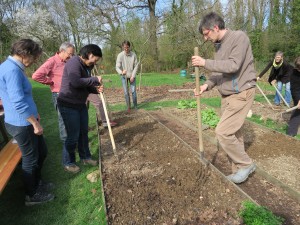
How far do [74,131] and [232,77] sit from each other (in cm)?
247

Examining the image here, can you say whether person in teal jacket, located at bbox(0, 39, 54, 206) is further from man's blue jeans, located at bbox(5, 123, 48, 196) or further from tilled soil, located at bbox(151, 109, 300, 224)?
tilled soil, located at bbox(151, 109, 300, 224)

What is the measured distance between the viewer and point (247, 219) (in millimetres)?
2822

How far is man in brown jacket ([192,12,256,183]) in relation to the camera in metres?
3.22

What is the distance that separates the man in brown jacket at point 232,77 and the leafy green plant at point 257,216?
77cm

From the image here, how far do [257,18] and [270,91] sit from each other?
42.4 ft

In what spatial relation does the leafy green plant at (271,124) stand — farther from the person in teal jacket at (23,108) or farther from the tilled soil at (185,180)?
the person in teal jacket at (23,108)

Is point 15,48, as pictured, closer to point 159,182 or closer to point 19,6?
point 159,182

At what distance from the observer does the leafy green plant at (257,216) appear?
108 inches

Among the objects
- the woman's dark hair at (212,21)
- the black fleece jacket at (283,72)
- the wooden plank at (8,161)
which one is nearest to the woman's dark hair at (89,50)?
the woman's dark hair at (212,21)

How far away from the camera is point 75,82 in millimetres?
3797

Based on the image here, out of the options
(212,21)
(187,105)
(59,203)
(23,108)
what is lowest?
(59,203)

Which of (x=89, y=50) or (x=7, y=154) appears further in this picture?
(x=7, y=154)

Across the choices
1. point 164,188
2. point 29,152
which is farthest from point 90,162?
point 164,188

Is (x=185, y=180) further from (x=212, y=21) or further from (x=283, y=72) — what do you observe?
(x=283, y=72)
